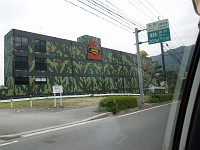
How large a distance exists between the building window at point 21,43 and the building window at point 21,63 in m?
1.44

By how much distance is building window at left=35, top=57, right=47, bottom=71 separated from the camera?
39444mm

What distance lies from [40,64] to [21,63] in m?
3.53

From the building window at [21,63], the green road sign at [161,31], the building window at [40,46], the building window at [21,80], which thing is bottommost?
the green road sign at [161,31]

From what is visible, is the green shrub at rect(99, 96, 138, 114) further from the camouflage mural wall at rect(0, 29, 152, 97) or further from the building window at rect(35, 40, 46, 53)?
the building window at rect(35, 40, 46, 53)

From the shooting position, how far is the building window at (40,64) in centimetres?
3944

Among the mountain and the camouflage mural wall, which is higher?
the camouflage mural wall

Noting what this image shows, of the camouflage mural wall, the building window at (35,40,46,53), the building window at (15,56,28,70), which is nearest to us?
the building window at (15,56,28,70)

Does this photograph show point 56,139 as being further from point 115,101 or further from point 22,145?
point 115,101

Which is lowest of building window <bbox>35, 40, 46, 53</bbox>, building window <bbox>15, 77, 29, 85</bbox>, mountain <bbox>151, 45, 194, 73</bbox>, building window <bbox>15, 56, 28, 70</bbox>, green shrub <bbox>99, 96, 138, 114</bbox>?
green shrub <bbox>99, 96, 138, 114</bbox>

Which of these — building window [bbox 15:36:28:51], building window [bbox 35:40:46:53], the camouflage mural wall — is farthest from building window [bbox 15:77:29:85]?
building window [bbox 35:40:46:53]

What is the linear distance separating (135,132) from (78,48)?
39423mm

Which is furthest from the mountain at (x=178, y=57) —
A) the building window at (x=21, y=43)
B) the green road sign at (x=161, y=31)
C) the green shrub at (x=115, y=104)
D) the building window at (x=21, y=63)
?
the building window at (x=21, y=43)

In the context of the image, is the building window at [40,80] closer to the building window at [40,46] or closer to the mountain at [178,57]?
the building window at [40,46]

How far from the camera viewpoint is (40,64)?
4003 cm
